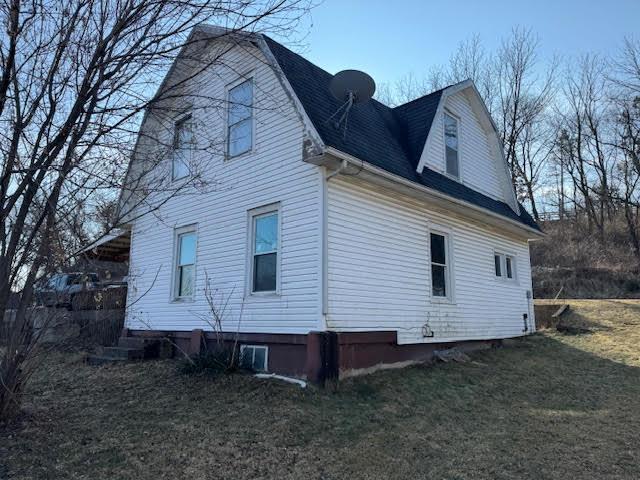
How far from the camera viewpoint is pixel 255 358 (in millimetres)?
7984

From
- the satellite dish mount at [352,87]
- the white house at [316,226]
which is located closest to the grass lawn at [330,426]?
the white house at [316,226]

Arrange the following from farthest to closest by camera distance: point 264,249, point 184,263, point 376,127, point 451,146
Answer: point 451,146 < point 184,263 < point 376,127 < point 264,249

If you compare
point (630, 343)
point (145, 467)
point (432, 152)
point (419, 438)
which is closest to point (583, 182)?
point (630, 343)

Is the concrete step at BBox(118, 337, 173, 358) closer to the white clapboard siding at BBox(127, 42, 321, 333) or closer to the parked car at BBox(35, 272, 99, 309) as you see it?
the white clapboard siding at BBox(127, 42, 321, 333)

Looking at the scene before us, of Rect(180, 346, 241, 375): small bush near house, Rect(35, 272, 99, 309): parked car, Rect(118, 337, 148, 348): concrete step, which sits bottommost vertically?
Rect(180, 346, 241, 375): small bush near house

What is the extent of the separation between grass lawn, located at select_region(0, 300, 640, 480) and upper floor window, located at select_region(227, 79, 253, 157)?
169 inches

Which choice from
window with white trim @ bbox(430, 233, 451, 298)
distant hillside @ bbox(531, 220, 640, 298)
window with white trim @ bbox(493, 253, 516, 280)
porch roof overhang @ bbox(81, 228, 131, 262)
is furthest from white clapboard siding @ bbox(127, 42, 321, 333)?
distant hillside @ bbox(531, 220, 640, 298)

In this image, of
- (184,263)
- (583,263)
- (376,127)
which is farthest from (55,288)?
(583,263)

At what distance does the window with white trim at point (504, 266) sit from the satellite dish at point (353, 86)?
5633mm

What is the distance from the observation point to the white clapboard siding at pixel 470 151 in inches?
408

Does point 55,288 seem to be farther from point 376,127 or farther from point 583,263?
point 583,263

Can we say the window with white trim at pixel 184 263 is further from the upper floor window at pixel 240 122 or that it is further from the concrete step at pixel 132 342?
the upper floor window at pixel 240 122

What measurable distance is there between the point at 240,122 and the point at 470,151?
573cm

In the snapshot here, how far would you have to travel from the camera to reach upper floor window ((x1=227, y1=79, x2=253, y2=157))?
9.08 meters
